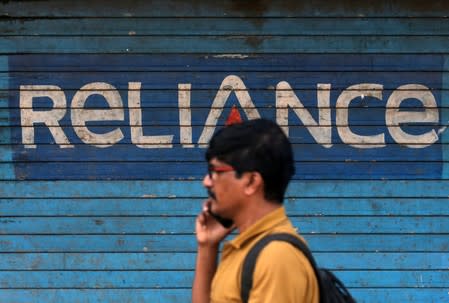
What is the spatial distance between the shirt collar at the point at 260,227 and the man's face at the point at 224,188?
90 mm

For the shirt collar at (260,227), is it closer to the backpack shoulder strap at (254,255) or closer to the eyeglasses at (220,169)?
the backpack shoulder strap at (254,255)

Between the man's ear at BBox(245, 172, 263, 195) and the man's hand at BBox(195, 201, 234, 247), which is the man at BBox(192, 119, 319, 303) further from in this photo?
the man's hand at BBox(195, 201, 234, 247)

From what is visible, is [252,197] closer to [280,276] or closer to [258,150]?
[258,150]

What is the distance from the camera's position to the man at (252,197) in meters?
1.91

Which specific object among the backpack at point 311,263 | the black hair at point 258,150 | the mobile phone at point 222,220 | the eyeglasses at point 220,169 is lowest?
the backpack at point 311,263

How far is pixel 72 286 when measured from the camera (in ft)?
15.9

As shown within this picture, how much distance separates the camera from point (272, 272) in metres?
1.87

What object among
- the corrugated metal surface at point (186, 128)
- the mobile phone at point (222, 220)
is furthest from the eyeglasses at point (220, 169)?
the corrugated metal surface at point (186, 128)

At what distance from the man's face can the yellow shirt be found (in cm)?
10

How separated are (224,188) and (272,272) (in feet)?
1.07

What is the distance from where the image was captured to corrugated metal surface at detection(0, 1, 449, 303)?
15.3ft

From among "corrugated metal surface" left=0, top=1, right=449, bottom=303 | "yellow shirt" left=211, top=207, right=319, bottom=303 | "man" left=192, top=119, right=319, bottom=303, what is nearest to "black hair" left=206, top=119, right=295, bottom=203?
"man" left=192, top=119, right=319, bottom=303

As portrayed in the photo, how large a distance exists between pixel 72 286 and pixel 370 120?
7.83 ft

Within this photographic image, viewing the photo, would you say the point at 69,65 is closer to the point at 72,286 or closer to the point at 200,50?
the point at 200,50
